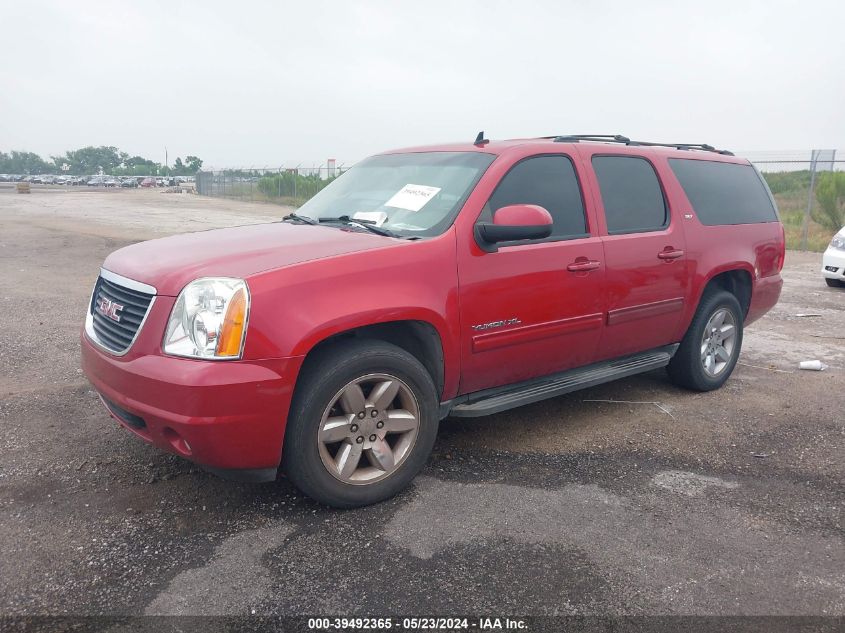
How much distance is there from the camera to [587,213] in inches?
169

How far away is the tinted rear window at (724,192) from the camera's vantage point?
16.6 feet

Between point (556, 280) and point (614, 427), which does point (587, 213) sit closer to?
point (556, 280)

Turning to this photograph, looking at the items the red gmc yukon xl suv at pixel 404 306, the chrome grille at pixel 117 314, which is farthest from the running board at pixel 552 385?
the chrome grille at pixel 117 314

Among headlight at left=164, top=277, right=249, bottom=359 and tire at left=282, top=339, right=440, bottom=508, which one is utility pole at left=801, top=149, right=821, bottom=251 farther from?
headlight at left=164, top=277, right=249, bottom=359

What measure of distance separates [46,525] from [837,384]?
561cm

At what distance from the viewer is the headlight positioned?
9.66 ft

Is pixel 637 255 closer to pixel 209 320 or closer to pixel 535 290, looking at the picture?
pixel 535 290

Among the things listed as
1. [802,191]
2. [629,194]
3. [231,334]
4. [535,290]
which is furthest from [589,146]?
[802,191]

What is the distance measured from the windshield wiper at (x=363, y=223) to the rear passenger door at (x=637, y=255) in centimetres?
143

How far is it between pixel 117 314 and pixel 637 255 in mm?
3080

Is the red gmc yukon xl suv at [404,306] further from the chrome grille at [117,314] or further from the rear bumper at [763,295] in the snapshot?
the rear bumper at [763,295]

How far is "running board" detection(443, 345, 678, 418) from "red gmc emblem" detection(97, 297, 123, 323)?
1.75 m

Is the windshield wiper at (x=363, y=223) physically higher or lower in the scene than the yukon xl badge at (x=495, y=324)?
higher

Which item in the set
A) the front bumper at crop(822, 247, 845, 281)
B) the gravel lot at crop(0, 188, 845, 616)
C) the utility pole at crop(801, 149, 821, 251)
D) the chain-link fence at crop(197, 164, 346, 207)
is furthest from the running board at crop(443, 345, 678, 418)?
the chain-link fence at crop(197, 164, 346, 207)
